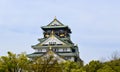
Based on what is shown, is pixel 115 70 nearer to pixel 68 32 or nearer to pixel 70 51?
pixel 70 51

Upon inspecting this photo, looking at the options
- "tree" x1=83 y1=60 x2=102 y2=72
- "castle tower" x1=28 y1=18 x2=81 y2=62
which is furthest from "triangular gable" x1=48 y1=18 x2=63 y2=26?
"tree" x1=83 y1=60 x2=102 y2=72

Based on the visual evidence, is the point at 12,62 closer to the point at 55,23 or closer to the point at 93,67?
the point at 93,67

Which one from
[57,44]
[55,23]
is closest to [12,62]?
[57,44]

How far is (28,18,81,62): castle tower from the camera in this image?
67919mm

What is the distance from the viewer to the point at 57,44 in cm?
6975

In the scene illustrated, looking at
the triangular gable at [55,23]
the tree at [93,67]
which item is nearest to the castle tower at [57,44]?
the triangular gable at [55,23]

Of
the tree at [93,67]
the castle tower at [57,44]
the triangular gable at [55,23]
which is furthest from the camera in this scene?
the triangular gable at [55,23]

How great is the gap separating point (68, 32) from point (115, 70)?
32.4 metres

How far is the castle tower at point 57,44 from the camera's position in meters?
67.9

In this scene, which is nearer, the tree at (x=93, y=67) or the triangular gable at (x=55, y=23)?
the tree at (x=93, y=67)

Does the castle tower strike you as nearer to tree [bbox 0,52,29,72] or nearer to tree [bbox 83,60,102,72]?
tree [bbox 83,60,102,72]

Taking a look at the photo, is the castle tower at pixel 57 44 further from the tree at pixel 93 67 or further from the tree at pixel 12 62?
the tree at pixel 12 62

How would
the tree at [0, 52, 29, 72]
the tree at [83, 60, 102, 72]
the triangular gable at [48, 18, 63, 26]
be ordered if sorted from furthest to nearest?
the triangular gable at [48, 18, 63, 26] < the tree at [83, 60, 102, 72] < the tree at [0, 52, 29, 72]

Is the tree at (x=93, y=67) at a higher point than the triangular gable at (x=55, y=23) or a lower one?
lower
